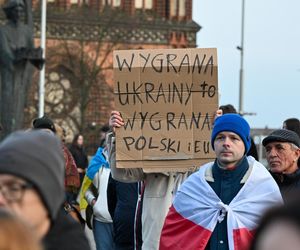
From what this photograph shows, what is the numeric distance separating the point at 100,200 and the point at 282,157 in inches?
145

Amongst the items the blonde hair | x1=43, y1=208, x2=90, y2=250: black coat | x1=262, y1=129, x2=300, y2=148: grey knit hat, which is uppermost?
the blonde hair

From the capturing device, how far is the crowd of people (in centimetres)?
334

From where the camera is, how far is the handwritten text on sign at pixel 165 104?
8.44m

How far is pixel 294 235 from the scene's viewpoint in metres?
2.55

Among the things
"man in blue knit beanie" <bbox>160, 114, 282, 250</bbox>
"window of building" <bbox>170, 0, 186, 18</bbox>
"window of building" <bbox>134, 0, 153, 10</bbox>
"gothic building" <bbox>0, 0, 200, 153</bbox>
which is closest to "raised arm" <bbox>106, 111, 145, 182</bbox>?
"man in blue knit beanie" <bbox>160, 114, 282, 250</bbox>

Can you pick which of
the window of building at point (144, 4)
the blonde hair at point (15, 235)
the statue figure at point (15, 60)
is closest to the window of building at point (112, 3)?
the window of building at point (144, 4)

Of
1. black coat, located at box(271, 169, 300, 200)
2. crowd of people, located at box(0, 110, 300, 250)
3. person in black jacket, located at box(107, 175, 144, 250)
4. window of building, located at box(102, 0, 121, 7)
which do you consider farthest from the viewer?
window of building, located at box(102, 0, 121, 7)

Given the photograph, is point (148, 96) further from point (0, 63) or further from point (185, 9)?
point (185, 9)

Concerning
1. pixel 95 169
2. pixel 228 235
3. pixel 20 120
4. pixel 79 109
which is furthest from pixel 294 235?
pixel 79 109

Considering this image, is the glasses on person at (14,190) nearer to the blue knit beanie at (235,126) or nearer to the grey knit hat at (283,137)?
the blue knit beanie at (235,126)

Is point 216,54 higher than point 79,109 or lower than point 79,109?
higher

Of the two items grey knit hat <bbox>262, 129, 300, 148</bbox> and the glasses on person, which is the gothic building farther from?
the glasses on person

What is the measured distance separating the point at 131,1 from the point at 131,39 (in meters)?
4.42

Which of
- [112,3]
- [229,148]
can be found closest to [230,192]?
[229,148]
